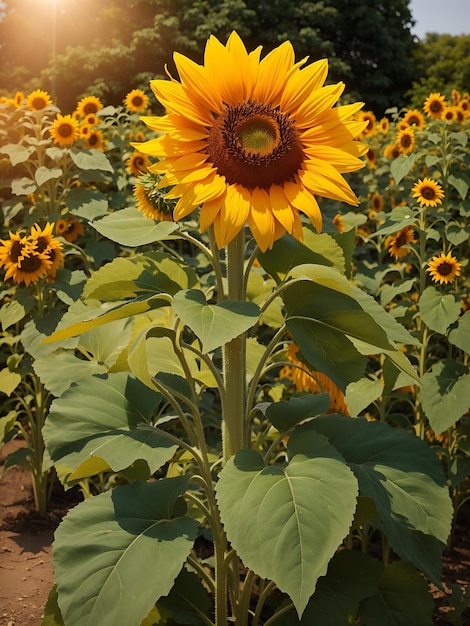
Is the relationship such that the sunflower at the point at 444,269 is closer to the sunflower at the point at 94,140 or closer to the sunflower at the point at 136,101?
the sunflower at the point at 94,140

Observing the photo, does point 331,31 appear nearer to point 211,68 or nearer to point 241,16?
point 241,16

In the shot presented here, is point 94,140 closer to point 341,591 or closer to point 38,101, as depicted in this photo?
point 38,101

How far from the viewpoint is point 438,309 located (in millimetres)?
3463

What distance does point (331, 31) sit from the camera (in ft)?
70.3

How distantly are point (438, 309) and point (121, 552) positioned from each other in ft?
7.34

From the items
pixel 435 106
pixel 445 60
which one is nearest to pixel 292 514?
pixel 435 106

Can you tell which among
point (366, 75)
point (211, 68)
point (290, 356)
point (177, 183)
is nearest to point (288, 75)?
point (211, 68)

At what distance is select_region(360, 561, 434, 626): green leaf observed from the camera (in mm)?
2062

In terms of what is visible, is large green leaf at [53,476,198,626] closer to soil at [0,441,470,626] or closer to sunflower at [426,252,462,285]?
→ soil at [0,441,470,626]

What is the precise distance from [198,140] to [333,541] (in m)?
0.95

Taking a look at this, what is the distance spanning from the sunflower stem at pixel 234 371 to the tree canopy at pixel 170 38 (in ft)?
47.8

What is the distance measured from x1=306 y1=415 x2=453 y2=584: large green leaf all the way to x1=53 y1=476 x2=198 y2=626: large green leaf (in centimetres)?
42

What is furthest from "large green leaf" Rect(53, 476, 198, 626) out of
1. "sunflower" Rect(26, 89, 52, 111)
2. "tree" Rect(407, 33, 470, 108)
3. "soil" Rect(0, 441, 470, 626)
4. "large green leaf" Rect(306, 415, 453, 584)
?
"tree" Rect(407, 33, 470, 108)

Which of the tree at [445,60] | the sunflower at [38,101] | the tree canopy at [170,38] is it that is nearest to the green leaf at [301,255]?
the sunflower at [38,101]
